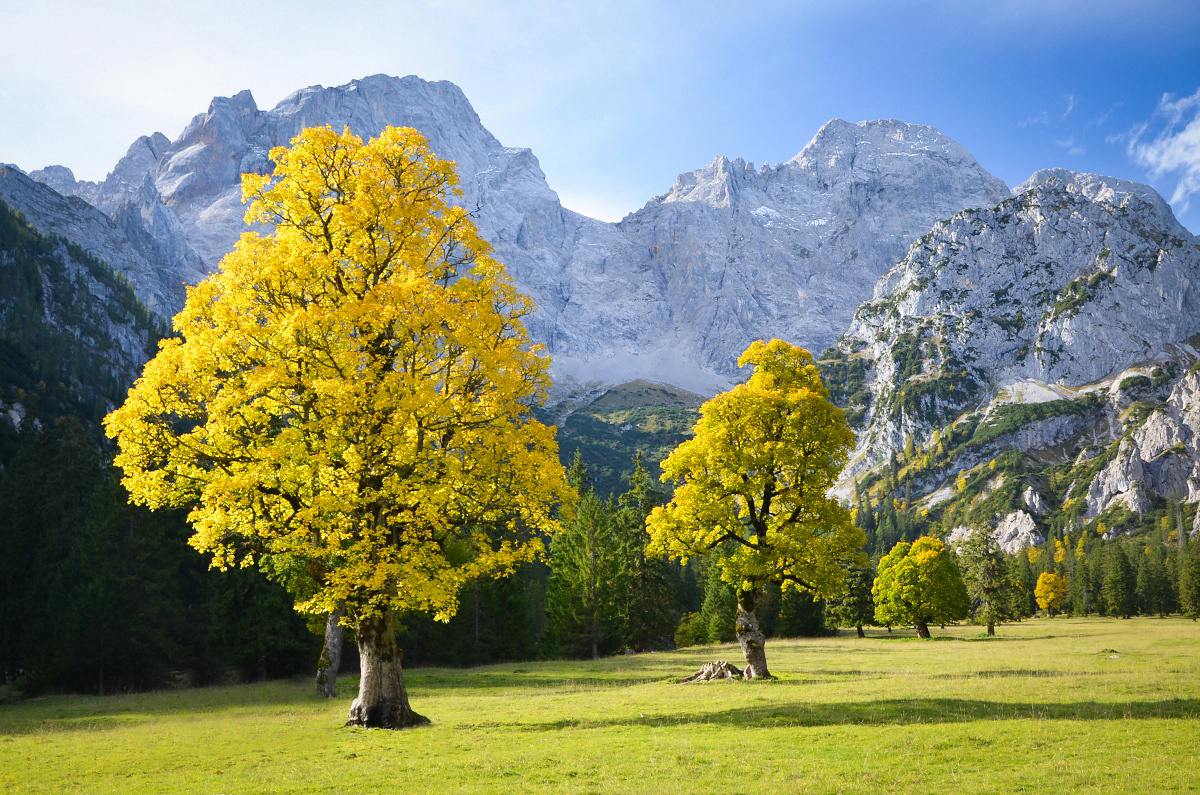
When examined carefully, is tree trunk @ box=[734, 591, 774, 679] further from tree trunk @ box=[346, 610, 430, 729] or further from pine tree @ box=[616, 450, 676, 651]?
pine tree @ box=[616, 450, 676, 651]

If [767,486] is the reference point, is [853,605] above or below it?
below

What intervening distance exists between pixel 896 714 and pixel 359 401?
18061 mm

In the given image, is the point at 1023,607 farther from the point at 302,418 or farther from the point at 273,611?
→ the point at 302,418

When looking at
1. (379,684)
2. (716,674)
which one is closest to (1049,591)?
(716,674)

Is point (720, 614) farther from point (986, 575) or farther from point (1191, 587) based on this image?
point (1191, 587)

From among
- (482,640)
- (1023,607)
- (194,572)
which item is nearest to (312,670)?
(194,572)

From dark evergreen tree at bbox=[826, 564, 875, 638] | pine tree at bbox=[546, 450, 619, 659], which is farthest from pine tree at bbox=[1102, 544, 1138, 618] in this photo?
pine tree at bbox=[546, 450, 619, 659]

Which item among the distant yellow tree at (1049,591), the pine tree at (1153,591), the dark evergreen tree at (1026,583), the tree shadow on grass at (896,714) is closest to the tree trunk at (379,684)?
the tree shadow on grass at (896,714)

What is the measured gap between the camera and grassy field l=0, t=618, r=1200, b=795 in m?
13.4

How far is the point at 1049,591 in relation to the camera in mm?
150750

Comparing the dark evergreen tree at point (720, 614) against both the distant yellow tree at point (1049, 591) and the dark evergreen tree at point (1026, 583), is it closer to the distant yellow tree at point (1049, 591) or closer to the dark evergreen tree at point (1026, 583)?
the dark evergreen tree at point (1026, 583)

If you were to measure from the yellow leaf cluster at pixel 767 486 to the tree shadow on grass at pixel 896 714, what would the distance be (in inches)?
315

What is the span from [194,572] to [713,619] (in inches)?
2031

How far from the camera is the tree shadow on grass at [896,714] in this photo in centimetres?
1966
